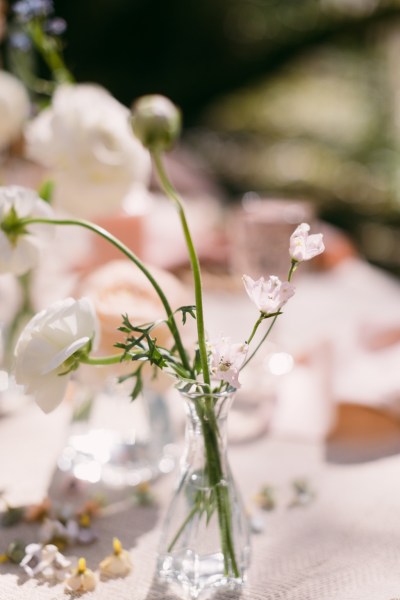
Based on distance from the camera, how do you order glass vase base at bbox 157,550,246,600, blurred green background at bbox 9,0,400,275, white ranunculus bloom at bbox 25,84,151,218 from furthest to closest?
blurred green background at bbox 9,0,400,275, white ranunculus bloom at bbox 25,84,151,218, glass vase base at bbox 157,550,246,600

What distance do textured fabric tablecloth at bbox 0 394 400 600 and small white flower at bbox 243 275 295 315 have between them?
0.85 ft

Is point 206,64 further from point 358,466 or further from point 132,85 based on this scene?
point 358,466

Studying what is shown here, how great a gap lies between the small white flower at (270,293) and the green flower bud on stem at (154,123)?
0.65ft

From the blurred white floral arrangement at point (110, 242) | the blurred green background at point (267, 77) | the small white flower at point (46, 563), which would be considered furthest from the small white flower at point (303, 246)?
the blurred green background at point (267, 77)

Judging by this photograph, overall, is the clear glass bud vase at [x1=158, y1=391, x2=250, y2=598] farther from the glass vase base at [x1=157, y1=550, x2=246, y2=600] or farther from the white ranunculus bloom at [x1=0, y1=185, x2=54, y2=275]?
the white ranunculus bloom at [x1=0, y1=185, x2=54, y2=275]

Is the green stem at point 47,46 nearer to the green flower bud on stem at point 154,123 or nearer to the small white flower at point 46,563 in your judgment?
the green flower bud on stem at point 154,123

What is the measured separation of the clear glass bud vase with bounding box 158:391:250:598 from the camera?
59 cm

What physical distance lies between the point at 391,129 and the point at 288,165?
0.53 m

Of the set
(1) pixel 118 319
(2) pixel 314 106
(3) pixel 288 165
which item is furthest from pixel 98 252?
(2) pixel 314 106

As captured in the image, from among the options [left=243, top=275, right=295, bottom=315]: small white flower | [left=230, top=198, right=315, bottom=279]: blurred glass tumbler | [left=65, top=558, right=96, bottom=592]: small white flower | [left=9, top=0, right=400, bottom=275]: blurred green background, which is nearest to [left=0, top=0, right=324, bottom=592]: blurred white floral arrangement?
[left=243, top=275, right=295, bottom=315]: small white flower

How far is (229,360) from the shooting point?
0.50 meters

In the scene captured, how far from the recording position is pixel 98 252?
111 cm

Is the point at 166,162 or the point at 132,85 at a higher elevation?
the point at 132,85

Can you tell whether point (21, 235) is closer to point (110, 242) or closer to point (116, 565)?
point (110, 242)
